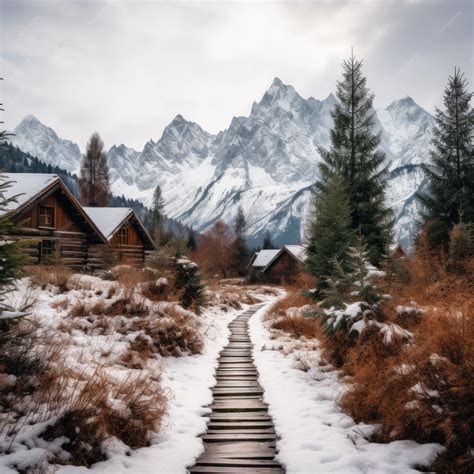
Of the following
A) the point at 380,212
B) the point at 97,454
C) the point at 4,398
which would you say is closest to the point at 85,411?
the point at 97,454

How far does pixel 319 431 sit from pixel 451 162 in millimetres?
26562

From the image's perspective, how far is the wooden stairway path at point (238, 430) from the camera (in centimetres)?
411

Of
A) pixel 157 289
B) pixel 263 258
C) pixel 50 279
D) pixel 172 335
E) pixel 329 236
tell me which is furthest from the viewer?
pixel 263 258

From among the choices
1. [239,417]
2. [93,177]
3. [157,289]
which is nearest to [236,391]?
[239,417]

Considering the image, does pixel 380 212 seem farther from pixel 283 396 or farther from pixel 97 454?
pixel 97 454

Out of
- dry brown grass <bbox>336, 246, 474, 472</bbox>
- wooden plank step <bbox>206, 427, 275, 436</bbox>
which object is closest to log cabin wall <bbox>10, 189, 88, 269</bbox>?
wooden plank step <bbox>206, 427, 275, 436</bbox>

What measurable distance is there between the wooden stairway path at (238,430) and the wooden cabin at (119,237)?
19.3m

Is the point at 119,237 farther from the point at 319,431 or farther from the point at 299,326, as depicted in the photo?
the point at 319,431

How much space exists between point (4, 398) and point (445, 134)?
29.5 m

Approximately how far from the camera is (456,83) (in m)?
25.8

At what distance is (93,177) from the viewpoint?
4981cm

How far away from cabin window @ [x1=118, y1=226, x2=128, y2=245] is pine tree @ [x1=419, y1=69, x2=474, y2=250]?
76.3 ft

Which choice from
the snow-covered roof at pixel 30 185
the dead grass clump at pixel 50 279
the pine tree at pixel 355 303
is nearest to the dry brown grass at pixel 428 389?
the pine tree at pixel 355 303

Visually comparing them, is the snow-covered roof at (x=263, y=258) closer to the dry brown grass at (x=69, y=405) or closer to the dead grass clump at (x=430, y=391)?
the dead grass clump at (x=430, y=391)
